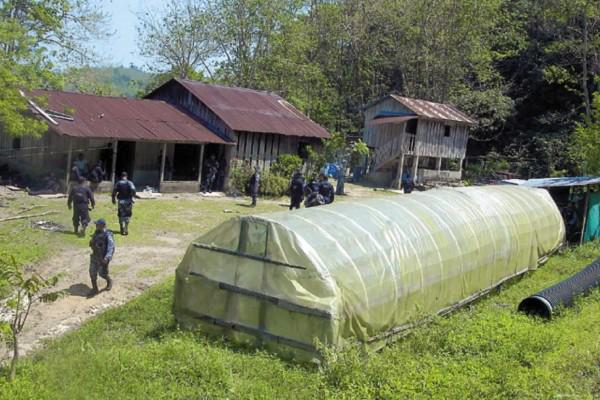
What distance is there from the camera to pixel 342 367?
798 cm

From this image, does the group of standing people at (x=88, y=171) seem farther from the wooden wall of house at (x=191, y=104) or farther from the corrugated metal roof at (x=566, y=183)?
the corrugated metal roof at (x=566, y=183)

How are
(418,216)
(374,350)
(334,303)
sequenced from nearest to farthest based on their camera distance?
(334,303) → (374,350) → (418,216)

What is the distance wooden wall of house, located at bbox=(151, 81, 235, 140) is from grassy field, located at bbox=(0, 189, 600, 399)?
659 inches

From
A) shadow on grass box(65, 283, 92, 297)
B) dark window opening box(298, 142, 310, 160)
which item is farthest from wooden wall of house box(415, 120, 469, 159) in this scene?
shadow on grass box(65, 283, 92, 297)

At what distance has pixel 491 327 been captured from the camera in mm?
9773

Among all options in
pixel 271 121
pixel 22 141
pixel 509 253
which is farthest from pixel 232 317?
pixel 271 121

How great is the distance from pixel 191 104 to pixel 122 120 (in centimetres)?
441

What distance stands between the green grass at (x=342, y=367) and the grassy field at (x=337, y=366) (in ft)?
0.05

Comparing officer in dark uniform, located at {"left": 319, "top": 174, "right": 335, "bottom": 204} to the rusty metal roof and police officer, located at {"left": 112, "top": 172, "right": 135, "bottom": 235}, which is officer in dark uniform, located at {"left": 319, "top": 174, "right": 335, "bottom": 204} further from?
the rusty metal roof

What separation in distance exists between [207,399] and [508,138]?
38154mm

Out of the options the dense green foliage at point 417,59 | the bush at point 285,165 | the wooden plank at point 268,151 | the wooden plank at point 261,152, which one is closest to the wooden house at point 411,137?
the dense green foliage at point 417,59

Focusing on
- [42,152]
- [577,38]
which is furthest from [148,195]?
[577,38]

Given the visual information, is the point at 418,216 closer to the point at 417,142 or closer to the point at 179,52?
the point at 417,142

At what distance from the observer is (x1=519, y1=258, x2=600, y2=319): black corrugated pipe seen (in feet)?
36.6
